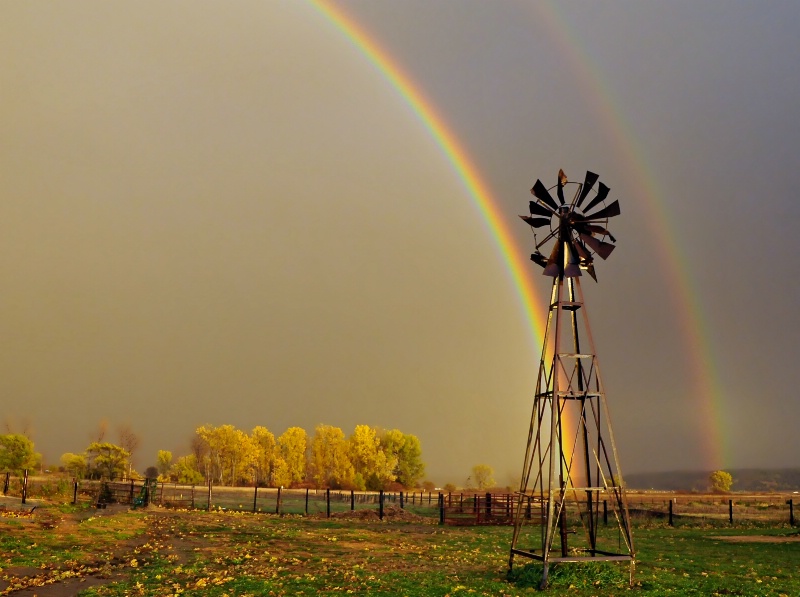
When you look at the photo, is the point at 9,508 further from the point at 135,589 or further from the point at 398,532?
the point at 135,589

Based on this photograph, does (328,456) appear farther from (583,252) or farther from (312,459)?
(583,252)

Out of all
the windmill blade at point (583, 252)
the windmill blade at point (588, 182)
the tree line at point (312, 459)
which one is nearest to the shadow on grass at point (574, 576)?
the windmill blade at point (583, 252)

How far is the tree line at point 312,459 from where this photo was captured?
393ft

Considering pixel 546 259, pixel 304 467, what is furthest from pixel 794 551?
pixel 304 467

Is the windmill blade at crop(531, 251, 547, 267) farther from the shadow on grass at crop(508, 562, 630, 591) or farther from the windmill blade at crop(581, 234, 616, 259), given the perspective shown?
the shadow on grass at crop(508, 562, 630, 591)

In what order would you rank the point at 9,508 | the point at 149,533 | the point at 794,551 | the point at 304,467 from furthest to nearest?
the point at 304,467 < the point at 9,508 < the point at 149,533 < the point at 794,551

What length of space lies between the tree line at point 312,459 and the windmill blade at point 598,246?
99.4m

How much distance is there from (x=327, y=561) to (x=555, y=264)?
12.6 m

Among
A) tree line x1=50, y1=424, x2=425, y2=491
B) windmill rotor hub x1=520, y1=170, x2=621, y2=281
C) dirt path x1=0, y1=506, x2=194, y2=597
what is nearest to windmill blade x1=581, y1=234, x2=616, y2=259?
windmill rotor hub x1=520, y1=170, x2=621, y2=281

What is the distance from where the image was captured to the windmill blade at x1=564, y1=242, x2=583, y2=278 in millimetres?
21297

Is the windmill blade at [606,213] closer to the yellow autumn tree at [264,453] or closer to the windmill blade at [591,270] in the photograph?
the windmill blade at [591,270]

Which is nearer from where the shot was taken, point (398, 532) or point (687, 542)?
point (687, 542)

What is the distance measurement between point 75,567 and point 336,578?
7.76 m

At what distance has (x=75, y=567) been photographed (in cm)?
2159
